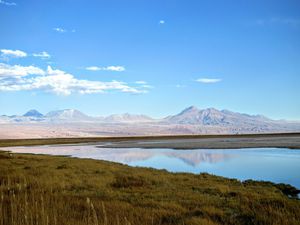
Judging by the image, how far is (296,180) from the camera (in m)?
22.7

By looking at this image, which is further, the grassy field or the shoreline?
the shoreline

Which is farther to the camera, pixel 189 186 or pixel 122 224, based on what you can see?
pixel 189 186

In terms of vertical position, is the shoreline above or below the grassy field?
below

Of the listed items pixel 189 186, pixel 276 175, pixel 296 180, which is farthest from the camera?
pixel 276 175

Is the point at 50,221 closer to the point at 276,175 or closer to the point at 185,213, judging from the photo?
the point at 185,213

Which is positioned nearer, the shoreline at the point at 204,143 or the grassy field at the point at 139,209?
the grassy field at the point at 139,209

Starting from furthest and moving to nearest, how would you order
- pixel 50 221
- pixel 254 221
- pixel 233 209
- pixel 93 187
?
pixel 93 187
pixel 233 209
pixel 254 221
pixel 50 221

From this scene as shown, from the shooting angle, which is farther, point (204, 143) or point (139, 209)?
point (204, 143)

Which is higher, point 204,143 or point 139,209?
point 139,209

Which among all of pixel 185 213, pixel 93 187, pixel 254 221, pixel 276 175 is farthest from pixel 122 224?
pixel 276 175

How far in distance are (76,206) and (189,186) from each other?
8181 mm

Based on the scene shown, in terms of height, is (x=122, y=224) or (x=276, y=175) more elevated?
(x=122, y=224)

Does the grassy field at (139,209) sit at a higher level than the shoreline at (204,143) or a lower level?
higher

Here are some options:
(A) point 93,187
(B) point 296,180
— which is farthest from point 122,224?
(B) point 296,180
